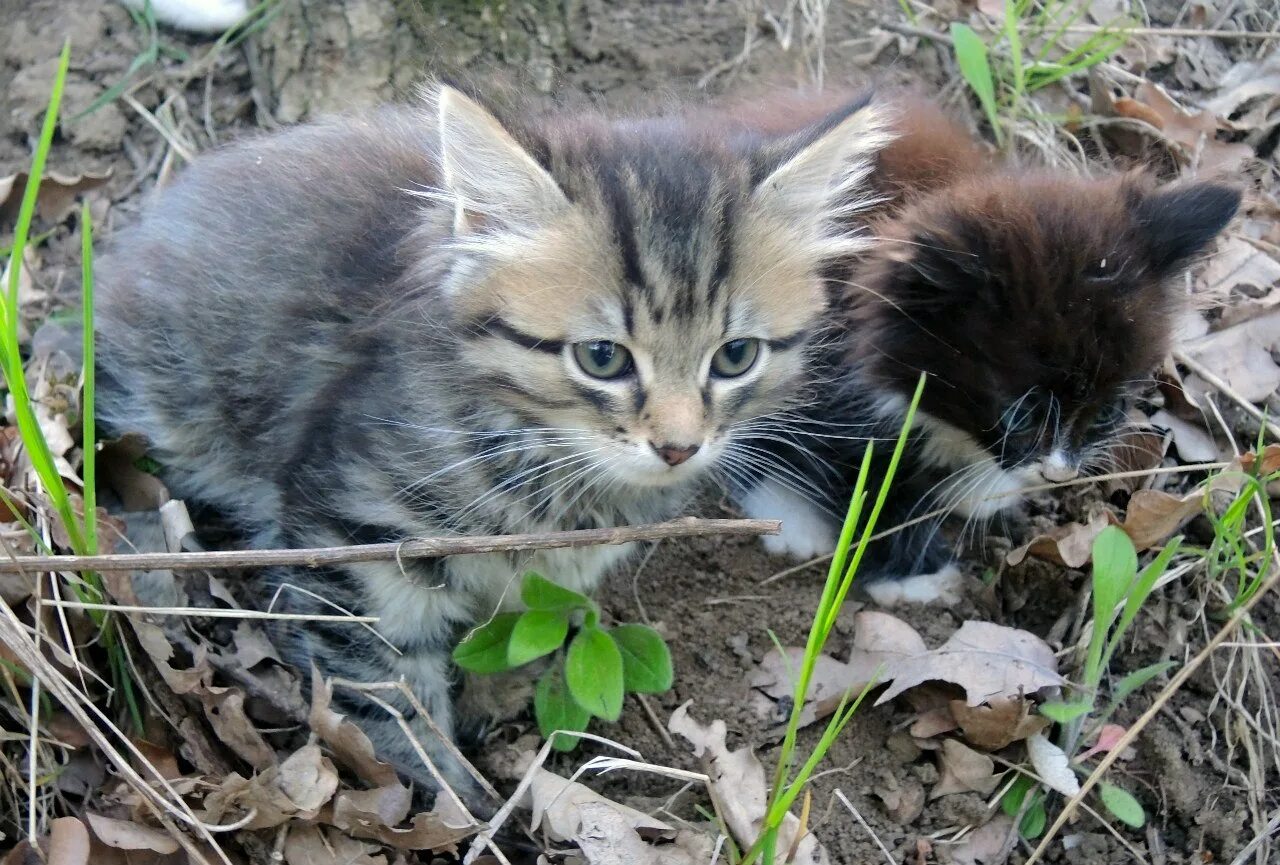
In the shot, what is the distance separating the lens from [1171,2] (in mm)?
4402

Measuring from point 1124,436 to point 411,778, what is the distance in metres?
2.07

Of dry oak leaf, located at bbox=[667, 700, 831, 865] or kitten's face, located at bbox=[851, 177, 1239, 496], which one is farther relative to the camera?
kitten's face, located at bbox=[851, 177, 1239, 496]

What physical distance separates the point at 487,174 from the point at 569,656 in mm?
1050

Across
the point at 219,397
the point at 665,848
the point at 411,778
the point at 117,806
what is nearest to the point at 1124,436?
the point at 665,848

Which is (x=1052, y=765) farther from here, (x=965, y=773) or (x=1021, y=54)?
(x=1021, y=54)

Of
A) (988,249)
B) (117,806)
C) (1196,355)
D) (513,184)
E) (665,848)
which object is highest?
(513,184)

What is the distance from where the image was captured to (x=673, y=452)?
2.33m

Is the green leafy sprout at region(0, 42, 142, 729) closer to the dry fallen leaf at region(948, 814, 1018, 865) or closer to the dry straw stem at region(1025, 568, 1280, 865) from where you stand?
the dry fallen leaf at region(948, 814, 1018, 865)

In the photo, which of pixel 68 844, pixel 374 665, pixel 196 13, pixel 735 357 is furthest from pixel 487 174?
pixel 196 13

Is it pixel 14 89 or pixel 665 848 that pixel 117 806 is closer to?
pixel 665 848

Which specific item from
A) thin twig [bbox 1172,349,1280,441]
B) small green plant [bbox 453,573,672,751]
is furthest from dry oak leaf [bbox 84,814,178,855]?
thin twig [bbox 1172,349,1280,441]

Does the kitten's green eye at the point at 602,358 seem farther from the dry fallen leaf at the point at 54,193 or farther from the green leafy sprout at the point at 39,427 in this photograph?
the dry fallen leaf at the point at 54,193

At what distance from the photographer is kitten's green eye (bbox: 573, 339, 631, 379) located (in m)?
2.35

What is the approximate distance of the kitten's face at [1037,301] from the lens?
266 cm
